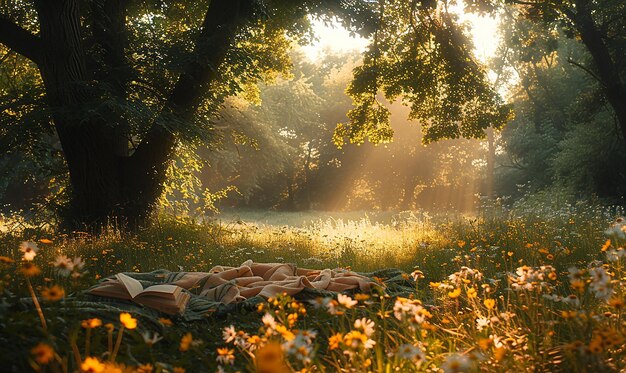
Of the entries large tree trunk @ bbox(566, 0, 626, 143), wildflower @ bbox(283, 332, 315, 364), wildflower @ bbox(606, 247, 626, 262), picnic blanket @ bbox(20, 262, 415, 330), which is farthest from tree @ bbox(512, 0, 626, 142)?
wildflower @ bbox(283, 332, 315, 364)

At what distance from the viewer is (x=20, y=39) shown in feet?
34.3

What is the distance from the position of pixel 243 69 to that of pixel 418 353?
32.4ft

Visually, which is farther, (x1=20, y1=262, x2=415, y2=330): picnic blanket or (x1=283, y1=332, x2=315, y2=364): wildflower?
(x1=20, y1=262, x2=415, y2=330): picnic blanket

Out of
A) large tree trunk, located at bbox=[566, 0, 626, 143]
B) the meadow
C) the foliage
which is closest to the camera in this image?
the meadow

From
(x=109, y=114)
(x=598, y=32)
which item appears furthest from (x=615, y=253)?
(x=598, y=32)

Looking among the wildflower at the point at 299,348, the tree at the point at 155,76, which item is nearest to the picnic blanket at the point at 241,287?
the wildflower at the point at 299,348

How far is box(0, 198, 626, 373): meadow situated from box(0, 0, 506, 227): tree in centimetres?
138

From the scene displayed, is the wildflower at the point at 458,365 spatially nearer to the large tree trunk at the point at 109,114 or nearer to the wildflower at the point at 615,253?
the wildflower at the point at 615,253

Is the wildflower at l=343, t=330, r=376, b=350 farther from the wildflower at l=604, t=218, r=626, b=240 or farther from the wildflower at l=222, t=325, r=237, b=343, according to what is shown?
the wildflower at l=604, t=218, r=626, b=240

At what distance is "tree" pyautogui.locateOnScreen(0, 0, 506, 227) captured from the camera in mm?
10148

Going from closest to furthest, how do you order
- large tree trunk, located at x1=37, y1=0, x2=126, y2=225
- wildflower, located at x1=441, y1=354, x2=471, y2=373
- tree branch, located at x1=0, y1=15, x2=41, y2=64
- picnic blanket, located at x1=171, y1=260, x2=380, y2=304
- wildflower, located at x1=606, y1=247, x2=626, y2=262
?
1. wildflower, located at x1=441, y1=354, x2=471, y2=373
2. wildflower, located at x1=606, y1=247, x2=626, y2=262
3. picnic blanket, located at x1=171, y1=260, x2=380, y2=304
4. large tree trunk, located at x1=37, y1=0, x2=126, y2=225
5. tree branch, located at x1=0, y1=15, x2=41, y2=64

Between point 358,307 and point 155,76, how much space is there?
340 inches

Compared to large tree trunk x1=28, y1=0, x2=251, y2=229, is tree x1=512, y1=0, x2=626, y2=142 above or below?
above

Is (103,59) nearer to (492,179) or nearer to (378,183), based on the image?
(378,183)
